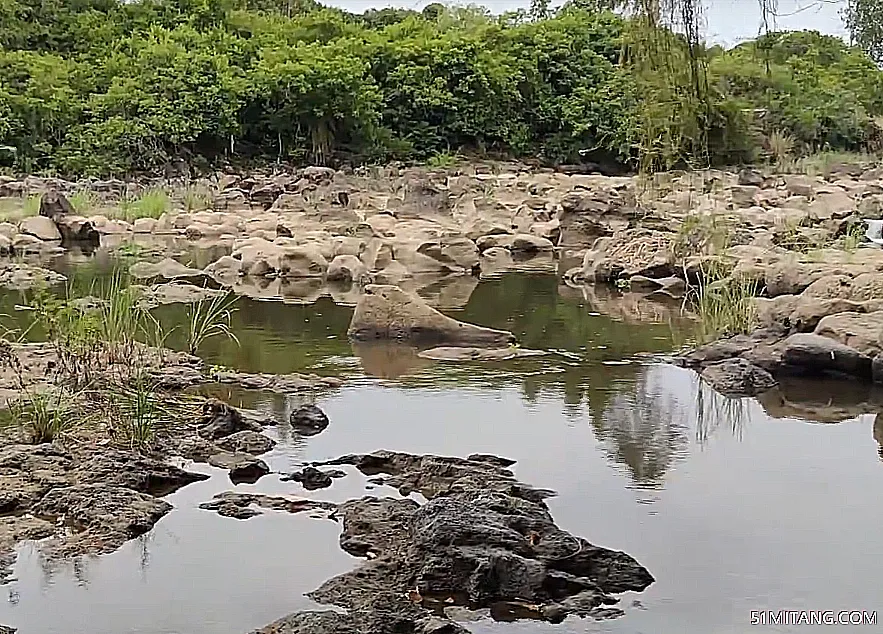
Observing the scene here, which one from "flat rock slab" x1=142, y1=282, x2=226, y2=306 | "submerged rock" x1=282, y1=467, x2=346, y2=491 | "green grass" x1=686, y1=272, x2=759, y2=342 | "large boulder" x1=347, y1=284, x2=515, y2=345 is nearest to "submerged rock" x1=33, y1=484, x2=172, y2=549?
"submerged rock" x1=282, y1=467, x2=346, y2=491

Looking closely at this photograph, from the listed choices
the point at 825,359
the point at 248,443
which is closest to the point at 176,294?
the point at 248,443

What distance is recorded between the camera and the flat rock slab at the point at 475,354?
9531 millimetres

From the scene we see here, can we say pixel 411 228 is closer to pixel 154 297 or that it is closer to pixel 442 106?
pixel 154 297

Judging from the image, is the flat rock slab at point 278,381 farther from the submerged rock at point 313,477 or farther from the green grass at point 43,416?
the submerged rock at point 313,477

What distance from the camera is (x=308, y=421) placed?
7.18 metres

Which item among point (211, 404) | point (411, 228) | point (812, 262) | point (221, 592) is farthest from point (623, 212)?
point (221, 592)

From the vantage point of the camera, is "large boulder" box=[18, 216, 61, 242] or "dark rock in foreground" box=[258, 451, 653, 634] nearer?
"dark rock in foreground" box=[258, 451, 653, 634]

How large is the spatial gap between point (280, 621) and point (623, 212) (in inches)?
613

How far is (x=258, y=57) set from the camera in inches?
1219

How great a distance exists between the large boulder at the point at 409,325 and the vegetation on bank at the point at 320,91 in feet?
53.0

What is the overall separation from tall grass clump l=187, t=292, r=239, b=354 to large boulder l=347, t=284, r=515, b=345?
1.09 m

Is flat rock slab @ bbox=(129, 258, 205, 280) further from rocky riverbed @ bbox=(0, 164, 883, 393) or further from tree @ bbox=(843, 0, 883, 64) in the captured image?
tree @ bbox=(843, 0, 883, 64)

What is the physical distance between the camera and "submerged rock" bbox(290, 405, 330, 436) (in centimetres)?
712

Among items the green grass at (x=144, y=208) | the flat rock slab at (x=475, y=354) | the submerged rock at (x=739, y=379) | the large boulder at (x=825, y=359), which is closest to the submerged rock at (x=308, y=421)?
the flat rock slab at (x=475, y=354)
